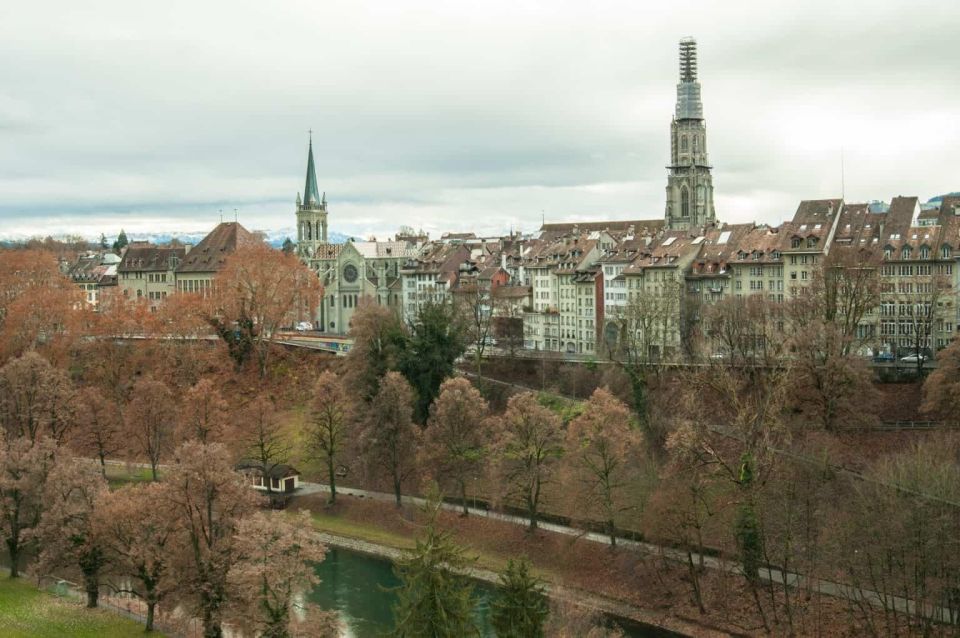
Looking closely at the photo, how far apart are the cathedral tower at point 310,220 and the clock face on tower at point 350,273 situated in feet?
45.4

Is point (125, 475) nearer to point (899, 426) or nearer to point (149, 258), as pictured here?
point (899, 426)

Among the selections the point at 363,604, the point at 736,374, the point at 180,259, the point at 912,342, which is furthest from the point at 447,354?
the point at 180,259

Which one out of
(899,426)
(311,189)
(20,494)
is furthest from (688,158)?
(20,494)

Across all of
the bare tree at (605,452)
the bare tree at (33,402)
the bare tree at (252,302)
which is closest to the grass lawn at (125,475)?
the bare tree at (33,402)

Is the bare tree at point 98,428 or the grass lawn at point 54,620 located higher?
the bare tree at point 98,428

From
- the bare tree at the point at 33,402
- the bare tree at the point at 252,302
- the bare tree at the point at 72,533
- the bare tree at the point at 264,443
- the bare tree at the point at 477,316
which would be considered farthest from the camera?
the bare tree at the point at 252,302

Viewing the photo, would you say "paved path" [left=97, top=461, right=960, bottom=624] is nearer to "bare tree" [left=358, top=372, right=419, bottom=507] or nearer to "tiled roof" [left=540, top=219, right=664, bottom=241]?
"bare tree" [left=358, top=372, right=419, bottom=507]

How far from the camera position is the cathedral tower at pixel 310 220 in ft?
442

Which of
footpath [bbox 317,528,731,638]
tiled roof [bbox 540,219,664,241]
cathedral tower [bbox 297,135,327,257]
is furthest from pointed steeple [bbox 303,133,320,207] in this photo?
footpath [bbox 317,528,731,638]

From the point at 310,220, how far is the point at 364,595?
90.8 metres

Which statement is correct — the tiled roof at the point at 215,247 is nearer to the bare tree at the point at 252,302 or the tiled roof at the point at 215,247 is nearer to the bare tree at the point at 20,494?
the bare tree at the point at 252,302

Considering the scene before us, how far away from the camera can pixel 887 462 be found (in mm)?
45750

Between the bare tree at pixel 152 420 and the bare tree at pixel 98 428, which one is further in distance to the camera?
the bare tree at pixel 98 428

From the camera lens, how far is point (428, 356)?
69938 millimetres
